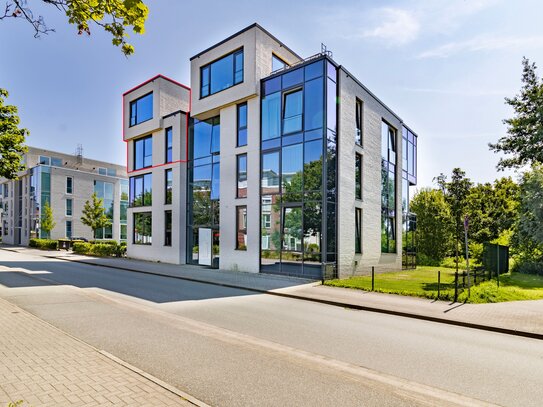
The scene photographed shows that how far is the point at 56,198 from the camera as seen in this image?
166ft

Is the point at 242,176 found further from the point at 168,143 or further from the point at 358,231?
the point at 168,143

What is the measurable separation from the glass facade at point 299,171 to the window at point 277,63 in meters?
2.12

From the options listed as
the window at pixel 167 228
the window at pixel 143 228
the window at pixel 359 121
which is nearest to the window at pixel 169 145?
the window at pixel 167 228

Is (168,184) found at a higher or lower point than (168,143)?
lower

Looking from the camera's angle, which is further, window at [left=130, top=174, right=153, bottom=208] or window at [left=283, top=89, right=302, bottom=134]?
window at [left=130, top=174, right=153, bottom=208]

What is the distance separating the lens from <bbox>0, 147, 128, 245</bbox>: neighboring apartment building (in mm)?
49906

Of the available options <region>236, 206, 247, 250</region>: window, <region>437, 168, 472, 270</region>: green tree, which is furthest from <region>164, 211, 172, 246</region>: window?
<region>437, 168, 472, 270</region>: green tree

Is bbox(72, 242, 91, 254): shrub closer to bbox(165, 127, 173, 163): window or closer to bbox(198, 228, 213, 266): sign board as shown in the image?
bbox(165, 127, 173, 163): window

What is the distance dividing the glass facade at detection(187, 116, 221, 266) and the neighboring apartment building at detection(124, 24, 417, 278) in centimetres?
7

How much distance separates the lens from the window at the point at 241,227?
19375mm

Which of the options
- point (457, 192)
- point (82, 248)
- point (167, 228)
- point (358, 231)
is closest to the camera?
point (358, 231)

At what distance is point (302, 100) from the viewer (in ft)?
57.7

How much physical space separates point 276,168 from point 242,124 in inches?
153

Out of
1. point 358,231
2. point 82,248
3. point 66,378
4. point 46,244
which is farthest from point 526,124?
point 46,244
